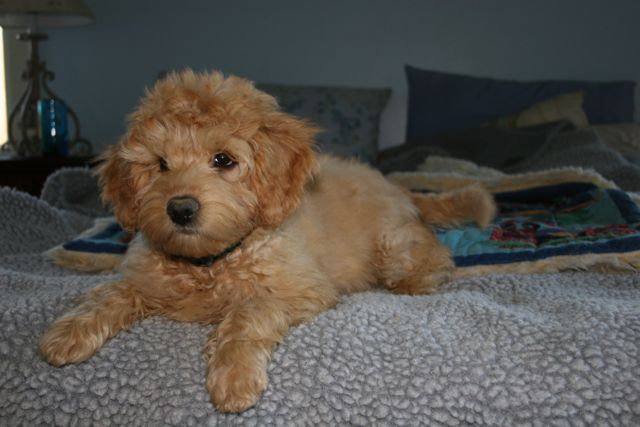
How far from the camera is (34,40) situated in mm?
5262

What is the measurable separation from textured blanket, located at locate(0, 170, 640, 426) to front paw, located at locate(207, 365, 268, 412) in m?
0.03

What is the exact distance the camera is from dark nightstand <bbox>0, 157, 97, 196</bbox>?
477cm

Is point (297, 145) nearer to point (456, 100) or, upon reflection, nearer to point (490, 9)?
point (456, 100)

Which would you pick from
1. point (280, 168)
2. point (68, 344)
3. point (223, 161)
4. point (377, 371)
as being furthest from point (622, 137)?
point (68, 344)

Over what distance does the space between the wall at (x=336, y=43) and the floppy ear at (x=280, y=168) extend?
406cm

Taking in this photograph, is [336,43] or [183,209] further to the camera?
[336,43]

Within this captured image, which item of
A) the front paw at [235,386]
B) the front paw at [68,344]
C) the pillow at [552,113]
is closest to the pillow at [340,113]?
the pillow at [552,113]

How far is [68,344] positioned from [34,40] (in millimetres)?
4479

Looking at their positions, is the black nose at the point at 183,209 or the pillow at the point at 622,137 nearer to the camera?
the black nose at the point at 183,209

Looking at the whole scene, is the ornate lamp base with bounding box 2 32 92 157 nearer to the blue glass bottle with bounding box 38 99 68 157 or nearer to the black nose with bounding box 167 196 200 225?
the blue glass bottle with bounding box 38 99 68 157

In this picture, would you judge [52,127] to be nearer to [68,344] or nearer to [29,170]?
[29,170]

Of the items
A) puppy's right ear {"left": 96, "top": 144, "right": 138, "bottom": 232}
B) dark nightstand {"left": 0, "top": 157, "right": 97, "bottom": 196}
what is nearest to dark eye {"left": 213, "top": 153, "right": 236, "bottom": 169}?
puppy's right ear {"left": 96, "top": 144, "right": 138, "bottom": 232}

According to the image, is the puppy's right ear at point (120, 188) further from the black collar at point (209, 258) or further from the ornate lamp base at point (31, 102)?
the ornate lamp base at point (31, 102)

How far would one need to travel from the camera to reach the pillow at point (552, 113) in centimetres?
470
